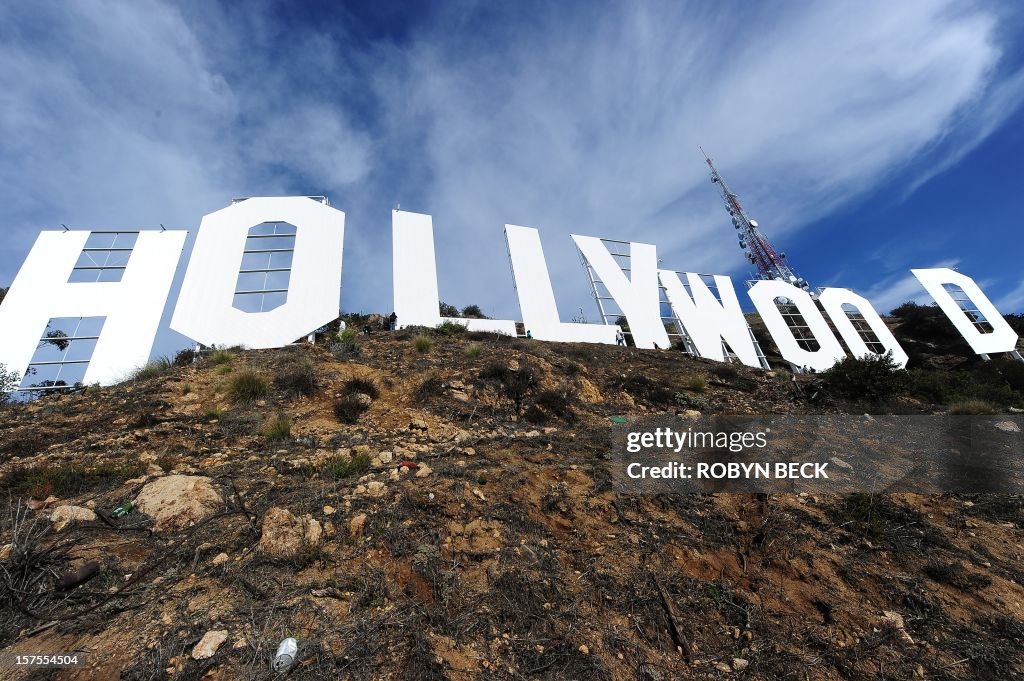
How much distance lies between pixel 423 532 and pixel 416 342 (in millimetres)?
7176

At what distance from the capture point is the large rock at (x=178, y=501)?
3.77 m

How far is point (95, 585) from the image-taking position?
2.93m

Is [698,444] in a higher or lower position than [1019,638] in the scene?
higher

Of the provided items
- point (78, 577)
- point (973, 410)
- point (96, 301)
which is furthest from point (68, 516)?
point (973, 410)

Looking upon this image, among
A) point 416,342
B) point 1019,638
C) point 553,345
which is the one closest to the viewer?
point 1019,638

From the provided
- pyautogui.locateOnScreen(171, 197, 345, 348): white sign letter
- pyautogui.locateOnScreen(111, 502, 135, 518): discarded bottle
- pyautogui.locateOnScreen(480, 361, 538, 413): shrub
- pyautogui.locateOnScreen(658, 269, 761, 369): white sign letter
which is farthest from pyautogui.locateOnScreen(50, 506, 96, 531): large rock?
pyautogui.locateOnScreen(658, 269, 761, 369): white sign letter

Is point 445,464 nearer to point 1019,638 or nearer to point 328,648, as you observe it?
point 328,648

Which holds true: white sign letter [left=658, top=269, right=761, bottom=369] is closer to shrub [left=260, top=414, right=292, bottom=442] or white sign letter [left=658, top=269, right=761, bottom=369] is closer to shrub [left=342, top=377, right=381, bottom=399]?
shrub [left=342, top=377, right=381, bottom=399]

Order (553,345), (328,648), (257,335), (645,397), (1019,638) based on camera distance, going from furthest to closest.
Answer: (553,345)
(257,335)
(645,397)
(1019,638)
(328,648)

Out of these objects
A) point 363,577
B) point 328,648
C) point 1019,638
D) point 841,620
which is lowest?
point 1019,638

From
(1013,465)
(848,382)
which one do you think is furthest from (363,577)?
(848,382)

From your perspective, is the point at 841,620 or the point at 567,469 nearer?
the point at 841,620

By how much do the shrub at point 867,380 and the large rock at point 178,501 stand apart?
1342cm

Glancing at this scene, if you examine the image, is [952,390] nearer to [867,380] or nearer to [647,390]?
[867,380]
